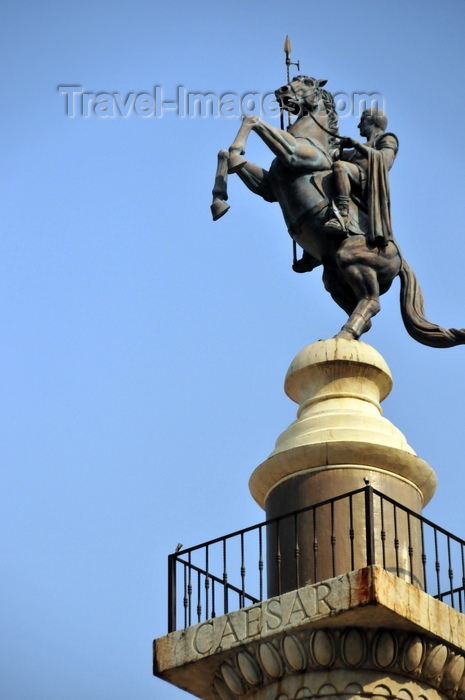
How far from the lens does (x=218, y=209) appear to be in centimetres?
2484

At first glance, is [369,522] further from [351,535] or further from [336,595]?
[336,595]

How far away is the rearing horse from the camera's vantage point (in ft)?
83.3

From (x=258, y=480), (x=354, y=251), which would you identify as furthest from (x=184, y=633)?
(x=354, y=251)

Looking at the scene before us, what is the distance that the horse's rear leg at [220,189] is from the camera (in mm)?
24828

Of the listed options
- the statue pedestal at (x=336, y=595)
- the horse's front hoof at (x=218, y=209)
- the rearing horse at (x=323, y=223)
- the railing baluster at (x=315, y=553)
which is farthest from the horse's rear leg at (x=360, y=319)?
the railing baluster at (x=315, y=553)

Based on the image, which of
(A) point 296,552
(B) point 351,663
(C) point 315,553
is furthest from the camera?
(A) point 296,552

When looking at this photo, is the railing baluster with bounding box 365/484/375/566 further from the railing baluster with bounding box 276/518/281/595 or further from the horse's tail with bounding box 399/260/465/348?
the horse's tail with bounding box 399/260/465/348

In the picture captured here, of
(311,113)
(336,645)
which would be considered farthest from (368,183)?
(336,645)

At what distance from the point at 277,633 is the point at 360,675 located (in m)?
1.02

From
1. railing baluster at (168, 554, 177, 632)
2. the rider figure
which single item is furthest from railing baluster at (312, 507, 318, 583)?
the rider figure

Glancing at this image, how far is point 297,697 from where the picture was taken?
21.8 metres

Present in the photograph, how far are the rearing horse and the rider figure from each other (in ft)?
0.42

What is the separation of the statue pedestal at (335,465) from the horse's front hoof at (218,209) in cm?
204

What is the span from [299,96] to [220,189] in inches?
98.3
